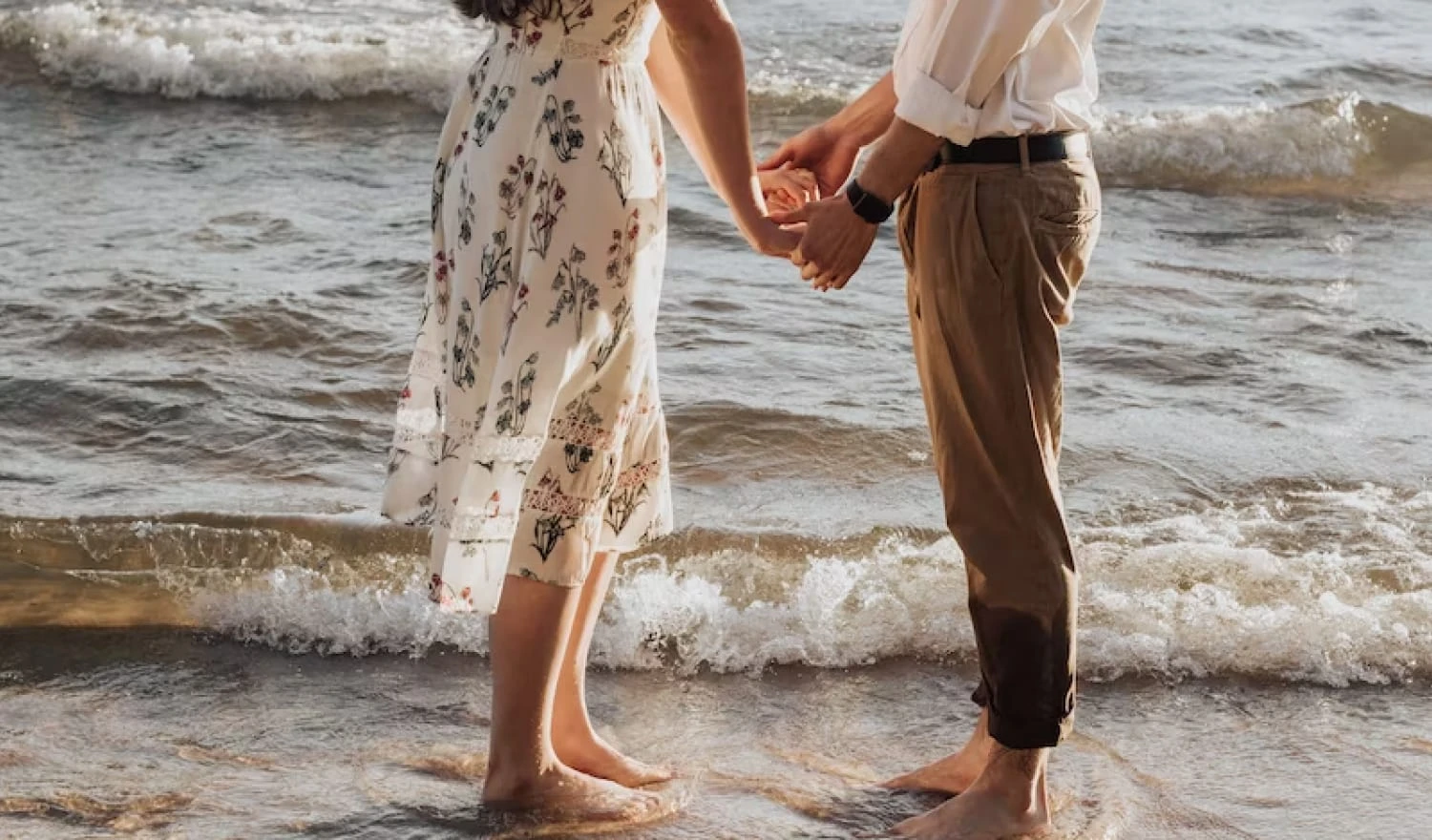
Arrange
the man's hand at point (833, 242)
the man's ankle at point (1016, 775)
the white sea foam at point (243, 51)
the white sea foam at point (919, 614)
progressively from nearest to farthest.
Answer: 1. the man's hand at point (833, 242)
2. the man's ankle at point (1016, 775)
3. the white sea foam at point (919, 614)
4. the white sea foam at point (243, 51)

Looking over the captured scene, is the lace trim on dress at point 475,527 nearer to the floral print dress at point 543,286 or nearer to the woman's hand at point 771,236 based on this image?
the floral print dress at point 543,286

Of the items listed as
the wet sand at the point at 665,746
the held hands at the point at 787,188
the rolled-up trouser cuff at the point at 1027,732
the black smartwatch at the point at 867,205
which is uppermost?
the black smartwatch at the point at 867,205

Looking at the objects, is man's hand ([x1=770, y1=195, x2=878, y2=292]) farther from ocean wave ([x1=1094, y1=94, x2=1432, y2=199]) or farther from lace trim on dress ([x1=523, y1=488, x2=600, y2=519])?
ocean wave ([x1=1094, y1=94, x2=1432, y2=199])

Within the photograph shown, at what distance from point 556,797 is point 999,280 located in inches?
42.8

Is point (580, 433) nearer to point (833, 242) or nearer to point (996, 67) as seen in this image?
point (833, 242)

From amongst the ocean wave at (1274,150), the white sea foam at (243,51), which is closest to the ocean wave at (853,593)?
the ocean wave at (1274,150)

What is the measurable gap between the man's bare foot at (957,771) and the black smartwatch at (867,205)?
35.0 inches

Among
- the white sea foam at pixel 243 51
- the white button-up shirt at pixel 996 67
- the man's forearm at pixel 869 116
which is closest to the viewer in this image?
the white button-up shirt at pixel 996 67

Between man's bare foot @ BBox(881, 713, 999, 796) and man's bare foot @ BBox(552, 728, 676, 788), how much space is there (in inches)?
18.0

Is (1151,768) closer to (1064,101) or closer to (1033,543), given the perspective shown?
(1033,543)

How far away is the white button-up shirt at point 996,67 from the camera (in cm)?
256

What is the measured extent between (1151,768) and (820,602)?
35.6 inches

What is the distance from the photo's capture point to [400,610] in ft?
12.9

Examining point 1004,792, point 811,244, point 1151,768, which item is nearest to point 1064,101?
point 811,244
